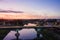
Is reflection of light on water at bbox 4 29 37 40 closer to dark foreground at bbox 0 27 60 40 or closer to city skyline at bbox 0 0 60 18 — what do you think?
Answer: dark foreground at bbox 0 27 60 40

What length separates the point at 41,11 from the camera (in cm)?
277

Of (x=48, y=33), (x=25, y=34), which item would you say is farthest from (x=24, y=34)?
(x=48, y=33)

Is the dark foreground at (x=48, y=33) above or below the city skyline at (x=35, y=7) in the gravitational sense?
below

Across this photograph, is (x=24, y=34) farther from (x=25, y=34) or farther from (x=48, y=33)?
(x=48, y=33)

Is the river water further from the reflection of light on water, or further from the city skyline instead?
the city skyline

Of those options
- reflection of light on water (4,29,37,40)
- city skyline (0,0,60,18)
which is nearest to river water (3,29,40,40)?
reflection of light on water (4,29,37,40)

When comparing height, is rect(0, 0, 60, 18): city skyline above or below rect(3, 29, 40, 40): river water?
above

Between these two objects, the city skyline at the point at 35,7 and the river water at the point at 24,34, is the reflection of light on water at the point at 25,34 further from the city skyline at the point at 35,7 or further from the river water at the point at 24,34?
the city skyline at the point at 35,7

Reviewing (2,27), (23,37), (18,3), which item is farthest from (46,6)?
(2,27)

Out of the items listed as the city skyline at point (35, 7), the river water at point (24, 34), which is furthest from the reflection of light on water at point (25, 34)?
the city skyline at point (35, 7)

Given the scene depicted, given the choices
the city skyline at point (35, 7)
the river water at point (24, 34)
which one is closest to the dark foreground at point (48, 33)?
the river water at point (24, 34)

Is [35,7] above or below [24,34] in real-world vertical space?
above

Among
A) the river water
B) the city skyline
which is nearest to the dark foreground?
the river water

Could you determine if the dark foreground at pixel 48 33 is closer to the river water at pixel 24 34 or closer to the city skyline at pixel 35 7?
the river water at pixel 24 34
